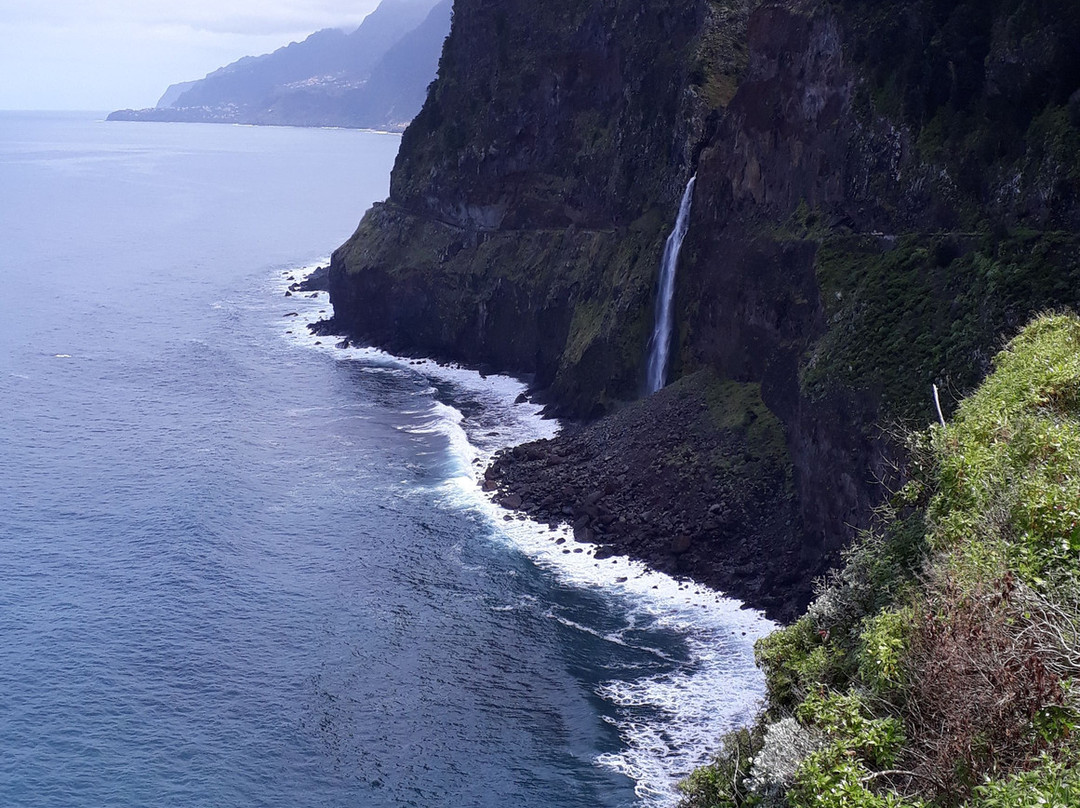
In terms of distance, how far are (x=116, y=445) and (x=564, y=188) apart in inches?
1485

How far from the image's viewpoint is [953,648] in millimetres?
15258

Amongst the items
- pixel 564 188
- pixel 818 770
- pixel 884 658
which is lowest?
pixel 818 770

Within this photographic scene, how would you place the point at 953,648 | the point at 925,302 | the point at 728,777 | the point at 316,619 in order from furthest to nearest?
1. the point at 316,619
2. the point at 925,302
3. the point at 728,777
4. the point at 953,648

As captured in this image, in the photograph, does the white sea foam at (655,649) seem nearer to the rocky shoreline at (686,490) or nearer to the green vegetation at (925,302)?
the rocky shoreline at (686,490)

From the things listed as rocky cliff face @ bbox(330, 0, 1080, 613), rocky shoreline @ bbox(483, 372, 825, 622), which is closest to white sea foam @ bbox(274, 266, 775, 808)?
rocky shoreline @ bbox(483, 372, 825, 622)

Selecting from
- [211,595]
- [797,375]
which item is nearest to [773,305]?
[797,375]

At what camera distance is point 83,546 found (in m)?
50.5

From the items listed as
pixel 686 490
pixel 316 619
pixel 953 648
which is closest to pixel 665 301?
pixel 686 490

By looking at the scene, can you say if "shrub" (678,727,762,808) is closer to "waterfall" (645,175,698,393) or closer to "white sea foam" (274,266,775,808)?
"white sea foam" (274,266,775,808)

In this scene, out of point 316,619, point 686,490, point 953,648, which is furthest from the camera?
point 686,490

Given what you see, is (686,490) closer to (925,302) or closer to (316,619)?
(925,302)

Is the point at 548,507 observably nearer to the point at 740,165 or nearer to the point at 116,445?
the point at 740,165

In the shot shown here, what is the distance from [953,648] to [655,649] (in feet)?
87.2

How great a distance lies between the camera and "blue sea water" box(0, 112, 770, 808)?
34062 millimetres
